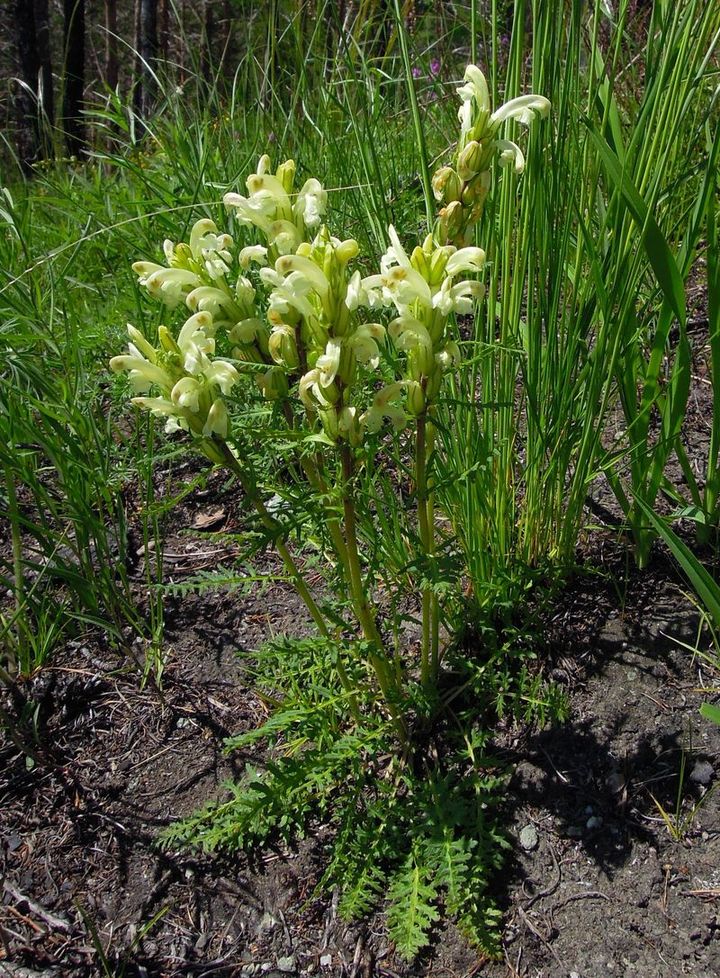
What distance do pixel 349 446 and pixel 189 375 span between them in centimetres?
24

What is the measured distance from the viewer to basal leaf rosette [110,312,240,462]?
950 millimetres

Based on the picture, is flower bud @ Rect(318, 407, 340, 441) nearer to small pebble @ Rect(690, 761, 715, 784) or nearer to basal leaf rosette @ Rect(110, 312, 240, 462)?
basal leaf rosette @ Rect(110, 312, 240, 462)

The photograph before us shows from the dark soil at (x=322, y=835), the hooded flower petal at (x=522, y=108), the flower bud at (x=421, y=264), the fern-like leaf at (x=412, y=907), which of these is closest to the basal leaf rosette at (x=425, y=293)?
the flower bud at (x=421, y=264)

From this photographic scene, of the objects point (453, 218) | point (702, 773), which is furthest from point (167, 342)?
point (702, 773)

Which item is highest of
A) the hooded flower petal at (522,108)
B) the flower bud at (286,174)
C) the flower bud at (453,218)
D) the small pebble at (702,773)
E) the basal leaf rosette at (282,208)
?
the hooded flower petal at (522,108)

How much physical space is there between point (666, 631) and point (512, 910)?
61 cm

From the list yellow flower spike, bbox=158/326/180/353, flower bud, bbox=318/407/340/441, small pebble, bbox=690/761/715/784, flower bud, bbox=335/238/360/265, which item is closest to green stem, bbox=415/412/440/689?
flower bud, bbox=318/407/340/441

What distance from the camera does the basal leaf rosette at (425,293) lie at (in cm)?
90

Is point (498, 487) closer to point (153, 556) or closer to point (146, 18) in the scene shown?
point (153, 556)

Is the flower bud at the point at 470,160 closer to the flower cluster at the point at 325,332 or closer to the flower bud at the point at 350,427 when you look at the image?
the flower cluster at the point at 325,332

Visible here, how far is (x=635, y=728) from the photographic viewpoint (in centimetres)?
139

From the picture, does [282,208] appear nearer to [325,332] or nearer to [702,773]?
[325,332]

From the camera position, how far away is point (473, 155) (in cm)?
100

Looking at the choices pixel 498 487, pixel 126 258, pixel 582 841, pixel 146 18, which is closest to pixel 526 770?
pixel 582 841
